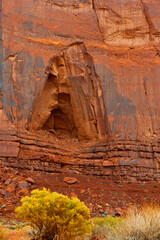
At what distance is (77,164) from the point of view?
797 inches

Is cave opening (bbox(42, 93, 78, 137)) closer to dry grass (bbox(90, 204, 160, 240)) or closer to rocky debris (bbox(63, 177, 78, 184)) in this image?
rocky debris (bbox(63, 177, 78, 184))

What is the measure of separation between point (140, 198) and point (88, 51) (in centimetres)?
1184

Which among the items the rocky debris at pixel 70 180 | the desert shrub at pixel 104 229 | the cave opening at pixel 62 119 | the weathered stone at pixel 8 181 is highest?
the cave opening at pixel 62 119

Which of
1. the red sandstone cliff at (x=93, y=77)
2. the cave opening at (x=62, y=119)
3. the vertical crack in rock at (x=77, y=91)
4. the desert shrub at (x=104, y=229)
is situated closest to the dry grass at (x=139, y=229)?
the desert shrub at (x=104, y=229)

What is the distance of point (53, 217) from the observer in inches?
271

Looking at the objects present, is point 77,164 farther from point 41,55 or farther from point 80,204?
point 80,204

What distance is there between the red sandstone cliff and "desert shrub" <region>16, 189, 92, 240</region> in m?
10.3

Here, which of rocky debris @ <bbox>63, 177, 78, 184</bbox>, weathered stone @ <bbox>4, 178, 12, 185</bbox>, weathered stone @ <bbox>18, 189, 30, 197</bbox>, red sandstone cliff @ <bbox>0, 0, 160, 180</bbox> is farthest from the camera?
red sandstone cliff @ <bbox>0, 0, 160, 180</bbox>

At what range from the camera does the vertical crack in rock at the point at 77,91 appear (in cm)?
2139

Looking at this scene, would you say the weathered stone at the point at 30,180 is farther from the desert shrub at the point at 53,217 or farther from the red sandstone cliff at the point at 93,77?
the desert shrub at the point at 53,217

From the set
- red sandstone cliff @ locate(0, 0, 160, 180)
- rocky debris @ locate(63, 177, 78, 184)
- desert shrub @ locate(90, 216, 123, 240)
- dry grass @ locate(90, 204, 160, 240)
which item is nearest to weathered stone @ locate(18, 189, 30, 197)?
red sandstone cliff @ locate(0, 0, 160, 180)

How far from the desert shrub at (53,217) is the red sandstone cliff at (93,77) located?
10266 millimetres

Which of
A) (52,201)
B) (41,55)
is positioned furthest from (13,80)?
Result: (52,201)

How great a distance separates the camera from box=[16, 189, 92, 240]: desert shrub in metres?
6.84
